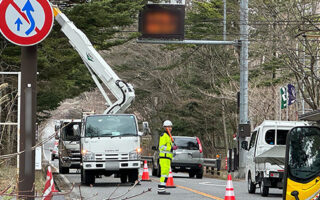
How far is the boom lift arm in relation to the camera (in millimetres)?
24016

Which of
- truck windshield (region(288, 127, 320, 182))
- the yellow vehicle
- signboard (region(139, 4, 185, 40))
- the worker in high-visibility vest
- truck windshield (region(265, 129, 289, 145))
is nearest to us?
the yellow vehicle

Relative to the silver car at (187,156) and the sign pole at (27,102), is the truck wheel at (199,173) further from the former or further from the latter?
the sign pole at (27,102)

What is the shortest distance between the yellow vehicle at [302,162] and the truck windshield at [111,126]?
12314 millimetres

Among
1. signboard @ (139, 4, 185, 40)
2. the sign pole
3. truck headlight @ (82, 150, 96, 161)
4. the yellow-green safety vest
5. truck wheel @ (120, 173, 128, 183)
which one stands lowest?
truck wheel @ (120, 173, 128, 183)

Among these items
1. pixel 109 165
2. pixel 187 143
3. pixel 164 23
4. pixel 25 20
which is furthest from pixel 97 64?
pixel 25 20

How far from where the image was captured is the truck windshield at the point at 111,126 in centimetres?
2281

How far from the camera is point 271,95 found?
4219cm

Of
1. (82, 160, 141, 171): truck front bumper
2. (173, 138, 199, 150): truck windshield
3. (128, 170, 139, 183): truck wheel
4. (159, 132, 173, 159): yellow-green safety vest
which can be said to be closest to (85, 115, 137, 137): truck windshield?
(82, 160, 141, 171): truck front bumper

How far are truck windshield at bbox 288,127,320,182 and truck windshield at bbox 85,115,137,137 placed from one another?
1230 cm

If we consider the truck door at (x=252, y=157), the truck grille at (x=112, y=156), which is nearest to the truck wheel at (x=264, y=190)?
the truck door at (x=252, y=157)

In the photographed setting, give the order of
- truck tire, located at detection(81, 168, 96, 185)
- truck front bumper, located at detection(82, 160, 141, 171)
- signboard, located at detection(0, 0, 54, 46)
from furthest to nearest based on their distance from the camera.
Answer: truck tire, located at detection(81, 168, 96, 185) → truck front bumper, located at detection(82, 160, 141, 171) → signboard, located at detection(0, 0, 54, 46)

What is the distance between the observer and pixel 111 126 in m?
22.9

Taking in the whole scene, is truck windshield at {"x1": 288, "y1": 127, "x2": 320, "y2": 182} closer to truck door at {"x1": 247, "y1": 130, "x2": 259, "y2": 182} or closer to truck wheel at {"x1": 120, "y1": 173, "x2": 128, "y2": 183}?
truck door at {"x1": 247, "y1": 130, "x2": 259, "y2": 182}

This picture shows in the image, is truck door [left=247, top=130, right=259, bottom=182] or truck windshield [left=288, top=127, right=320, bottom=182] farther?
truck door [left=247, top=130, right=259, bottom=182]
